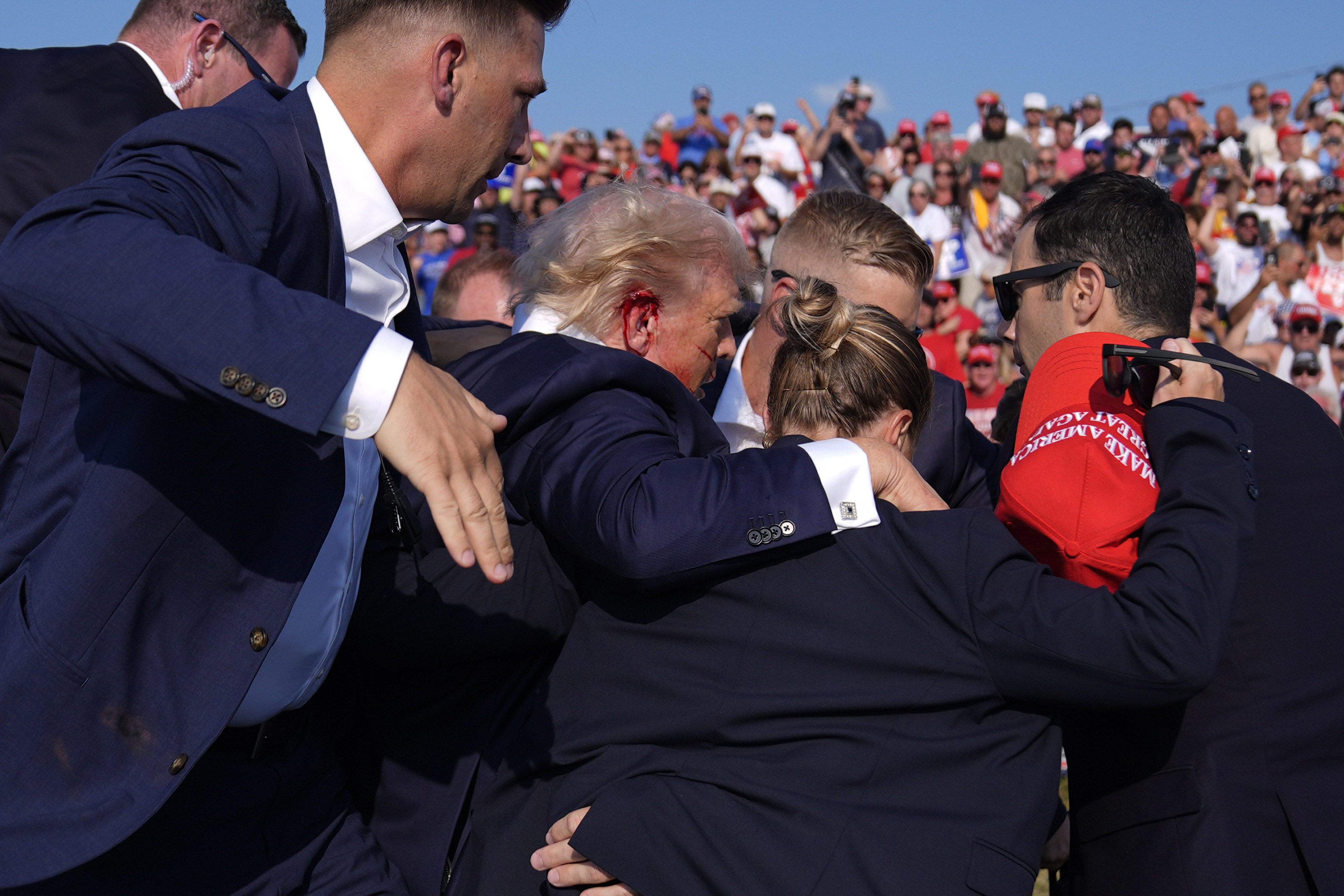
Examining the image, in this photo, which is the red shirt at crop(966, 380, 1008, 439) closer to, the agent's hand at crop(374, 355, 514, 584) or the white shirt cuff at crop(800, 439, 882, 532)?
the white shirt cuff at crop(800, 439, 882, 532)

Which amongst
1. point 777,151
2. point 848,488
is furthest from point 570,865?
point 777,151

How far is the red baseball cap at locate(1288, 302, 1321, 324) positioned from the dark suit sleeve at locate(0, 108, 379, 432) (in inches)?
443

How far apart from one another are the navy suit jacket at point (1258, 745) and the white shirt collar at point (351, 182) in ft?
5.16

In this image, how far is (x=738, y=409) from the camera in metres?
3.52

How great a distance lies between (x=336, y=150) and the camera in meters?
2.07

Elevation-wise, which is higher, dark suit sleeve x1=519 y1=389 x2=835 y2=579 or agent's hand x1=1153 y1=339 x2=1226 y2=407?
agent's hand x1=1153 y1=339 x2=1226 y2=407

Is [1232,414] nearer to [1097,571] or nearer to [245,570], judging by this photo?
[1097,571]

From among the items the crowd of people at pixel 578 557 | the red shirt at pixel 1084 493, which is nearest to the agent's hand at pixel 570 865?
the crowd of people at pixel 578 557

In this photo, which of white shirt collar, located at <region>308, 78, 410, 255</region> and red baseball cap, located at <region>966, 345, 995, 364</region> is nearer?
white shirt collar, located at <region>308, 78, 410, 255</region>

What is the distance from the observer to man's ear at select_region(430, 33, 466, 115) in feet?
6.89

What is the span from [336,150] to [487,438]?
2.44ft

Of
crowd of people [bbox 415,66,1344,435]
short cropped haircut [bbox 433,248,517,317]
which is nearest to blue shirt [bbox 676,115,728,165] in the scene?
crowd of people [bbox 415,66,1344,435]

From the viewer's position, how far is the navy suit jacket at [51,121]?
295 centimetres

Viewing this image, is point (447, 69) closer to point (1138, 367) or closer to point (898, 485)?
point (898, 485)
